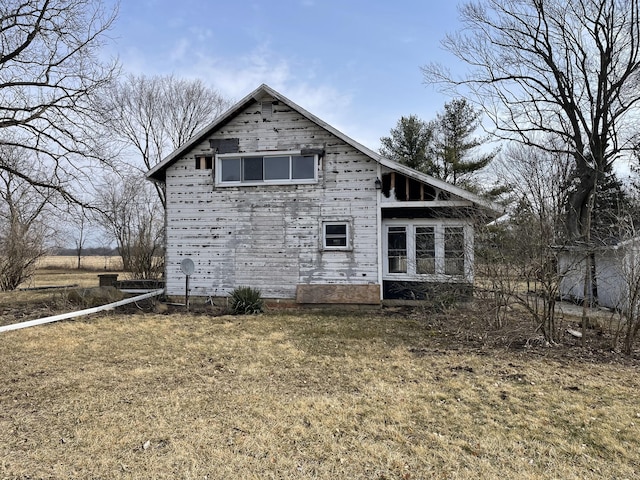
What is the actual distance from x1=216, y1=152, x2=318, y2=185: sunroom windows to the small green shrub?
3476 millimetres

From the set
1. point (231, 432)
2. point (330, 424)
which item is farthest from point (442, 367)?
point (231, 432)

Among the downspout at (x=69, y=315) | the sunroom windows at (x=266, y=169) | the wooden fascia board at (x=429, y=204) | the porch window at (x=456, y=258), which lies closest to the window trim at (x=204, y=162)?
the sunroom windows at (x=266, y=169)

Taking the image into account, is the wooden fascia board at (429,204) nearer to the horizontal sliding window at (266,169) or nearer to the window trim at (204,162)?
the horizontal sliding window at (266,169)

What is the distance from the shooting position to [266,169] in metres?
12.6

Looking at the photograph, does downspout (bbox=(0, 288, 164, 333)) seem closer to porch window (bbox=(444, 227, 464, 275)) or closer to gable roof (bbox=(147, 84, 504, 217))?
gable roof (bbox=(147, 84, 504, 217))

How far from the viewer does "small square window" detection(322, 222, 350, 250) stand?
1207cm

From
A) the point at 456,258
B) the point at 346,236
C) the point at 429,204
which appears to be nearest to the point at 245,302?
the point at 346,236

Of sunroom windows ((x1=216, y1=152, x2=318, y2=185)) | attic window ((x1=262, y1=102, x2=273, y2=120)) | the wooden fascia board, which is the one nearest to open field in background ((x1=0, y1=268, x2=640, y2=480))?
the wooden fascia board

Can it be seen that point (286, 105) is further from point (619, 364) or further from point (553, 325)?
point (619, 364)

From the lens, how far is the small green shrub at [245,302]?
11.3 metres

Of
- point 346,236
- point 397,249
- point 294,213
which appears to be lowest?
point 397,249

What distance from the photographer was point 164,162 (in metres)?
12.6

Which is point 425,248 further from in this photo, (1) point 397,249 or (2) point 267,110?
(2) point 267,110

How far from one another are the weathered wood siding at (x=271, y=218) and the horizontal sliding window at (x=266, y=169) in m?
0.25
